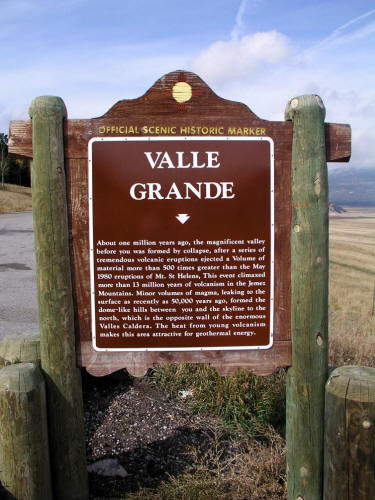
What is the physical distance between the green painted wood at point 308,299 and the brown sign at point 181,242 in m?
0.15

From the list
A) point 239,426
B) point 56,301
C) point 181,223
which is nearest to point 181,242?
point 181,223

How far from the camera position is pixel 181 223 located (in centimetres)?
252

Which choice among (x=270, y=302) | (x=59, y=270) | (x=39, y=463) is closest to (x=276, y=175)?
(x=270, y=302)

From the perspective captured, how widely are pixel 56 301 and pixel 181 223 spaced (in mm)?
775

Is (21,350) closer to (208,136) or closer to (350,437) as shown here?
(208,136)

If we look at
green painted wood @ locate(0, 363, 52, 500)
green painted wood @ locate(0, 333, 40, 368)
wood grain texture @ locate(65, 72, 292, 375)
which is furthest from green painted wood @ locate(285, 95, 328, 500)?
green painted wood @ locate(0, 333, 40, 368)

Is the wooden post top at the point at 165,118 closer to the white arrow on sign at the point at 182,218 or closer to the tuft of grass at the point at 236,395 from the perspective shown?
the white arrow on sign at the point at 182,218

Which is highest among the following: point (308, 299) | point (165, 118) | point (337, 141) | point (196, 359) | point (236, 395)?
point (165, 118)

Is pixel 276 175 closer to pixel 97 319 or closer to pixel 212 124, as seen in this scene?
pixel 212 124

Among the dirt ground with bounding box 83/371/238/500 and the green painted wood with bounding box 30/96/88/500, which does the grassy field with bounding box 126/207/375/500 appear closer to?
the dirt ground with bounding box 83/371/238/500

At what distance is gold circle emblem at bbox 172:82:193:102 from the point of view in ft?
8.16

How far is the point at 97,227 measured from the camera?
2533 millimetres

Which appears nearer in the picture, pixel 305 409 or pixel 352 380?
pixel 352 380

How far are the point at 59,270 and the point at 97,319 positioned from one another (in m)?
0.33
